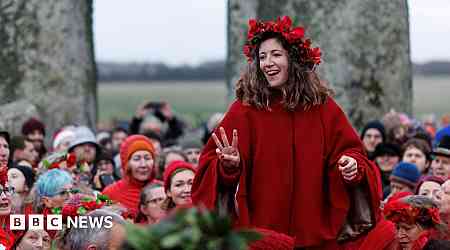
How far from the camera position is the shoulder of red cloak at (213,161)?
21.3ft

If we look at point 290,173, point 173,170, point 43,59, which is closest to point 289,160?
point 290,173

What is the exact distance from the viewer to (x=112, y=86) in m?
24.8

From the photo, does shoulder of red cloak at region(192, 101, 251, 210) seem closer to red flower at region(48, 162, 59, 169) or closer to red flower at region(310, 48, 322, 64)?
red flower at region(310, 48, 322, 64)

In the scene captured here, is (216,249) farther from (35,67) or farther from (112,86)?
(112,86)

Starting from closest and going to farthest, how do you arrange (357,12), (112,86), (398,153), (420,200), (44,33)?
1. (420,200)
2. (398,153)
3. (357,12)
4. (44,33)
5. (112,86)

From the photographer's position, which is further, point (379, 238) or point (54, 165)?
point (54, 165)

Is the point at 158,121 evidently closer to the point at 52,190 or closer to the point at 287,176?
the point at 52,190

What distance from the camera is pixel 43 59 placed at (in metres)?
15.0

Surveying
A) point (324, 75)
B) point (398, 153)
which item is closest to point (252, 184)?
point (398, 153)

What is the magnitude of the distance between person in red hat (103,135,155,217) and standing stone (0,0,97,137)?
16.7ft

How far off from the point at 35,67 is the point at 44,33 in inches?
15.8

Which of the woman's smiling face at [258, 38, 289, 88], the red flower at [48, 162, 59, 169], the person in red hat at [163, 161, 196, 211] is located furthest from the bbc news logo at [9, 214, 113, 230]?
the red flower at [48, 162, 59, 169]

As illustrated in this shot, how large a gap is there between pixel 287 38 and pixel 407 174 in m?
3.08

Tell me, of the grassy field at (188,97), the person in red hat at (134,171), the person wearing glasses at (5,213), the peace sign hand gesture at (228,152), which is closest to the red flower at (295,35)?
the peace sign hand gesture at (228,152)
